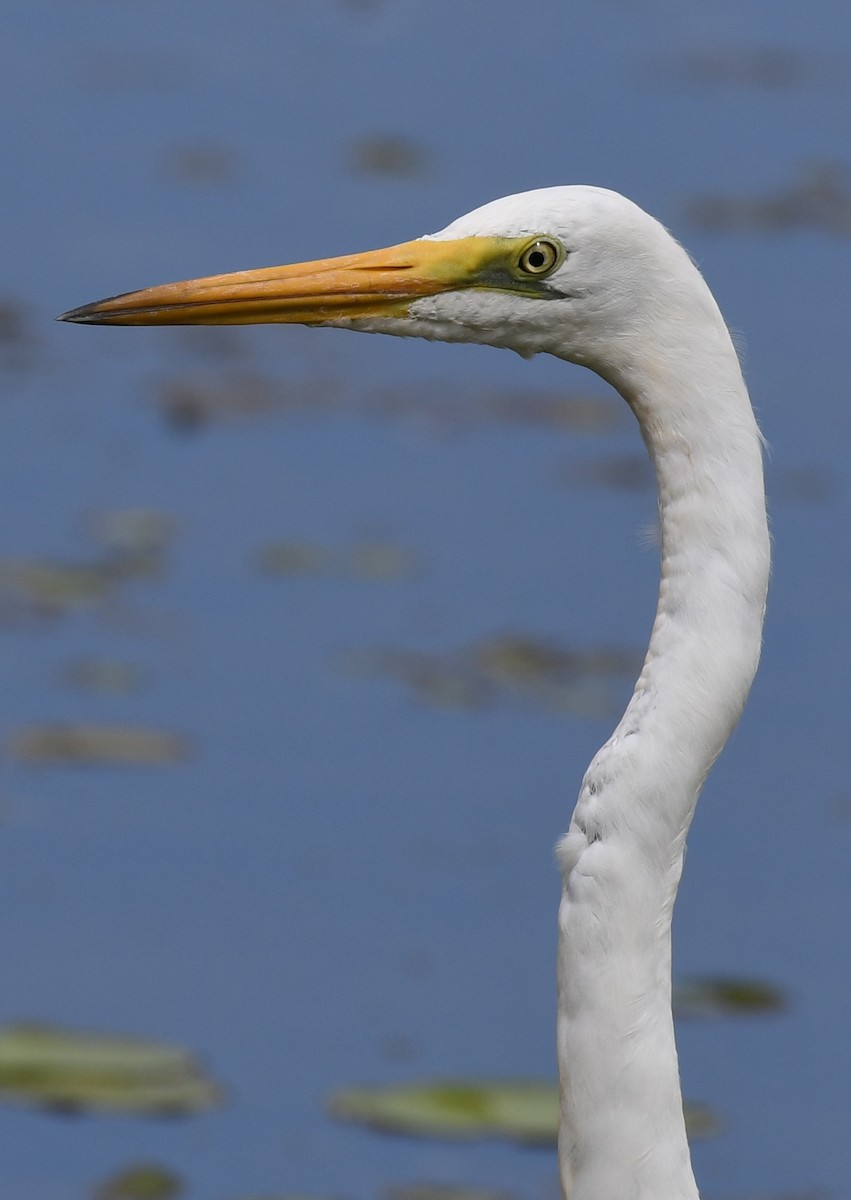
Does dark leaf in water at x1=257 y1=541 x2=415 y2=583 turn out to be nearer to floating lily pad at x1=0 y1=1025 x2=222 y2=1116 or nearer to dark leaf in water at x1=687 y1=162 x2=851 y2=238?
floating lily pad at x1=0 y1=1025 x2=222 y2=1116

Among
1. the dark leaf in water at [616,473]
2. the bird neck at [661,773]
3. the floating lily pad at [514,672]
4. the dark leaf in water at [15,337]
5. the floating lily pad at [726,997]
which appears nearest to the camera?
the bird neck at [661,773]

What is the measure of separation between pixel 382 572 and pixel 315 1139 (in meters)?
1.57

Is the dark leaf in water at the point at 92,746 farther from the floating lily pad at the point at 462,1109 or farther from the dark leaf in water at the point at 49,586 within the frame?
the floating lily pad at the point at 462,1109

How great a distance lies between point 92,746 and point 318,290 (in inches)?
87.0

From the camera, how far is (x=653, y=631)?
157cm

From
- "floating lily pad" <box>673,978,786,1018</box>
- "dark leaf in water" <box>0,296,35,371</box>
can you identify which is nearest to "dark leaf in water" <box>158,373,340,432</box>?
"dark leaf in water" <box>0,296,35,371</box>

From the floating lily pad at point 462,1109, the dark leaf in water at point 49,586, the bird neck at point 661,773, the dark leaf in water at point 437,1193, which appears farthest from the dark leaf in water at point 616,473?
the bird neck at point 661,773

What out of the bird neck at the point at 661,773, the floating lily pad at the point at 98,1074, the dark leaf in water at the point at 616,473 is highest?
the dark leaf in water at the point at 616,473

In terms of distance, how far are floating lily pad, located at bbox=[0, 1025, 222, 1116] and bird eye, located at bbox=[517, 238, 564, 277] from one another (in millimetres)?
1611

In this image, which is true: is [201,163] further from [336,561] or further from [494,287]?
[494,287]

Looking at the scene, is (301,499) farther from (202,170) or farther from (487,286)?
(487,286)

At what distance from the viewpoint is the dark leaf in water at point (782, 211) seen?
5629mm

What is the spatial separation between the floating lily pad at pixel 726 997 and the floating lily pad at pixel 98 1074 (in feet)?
2.58

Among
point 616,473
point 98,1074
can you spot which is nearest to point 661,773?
point 98,1074
